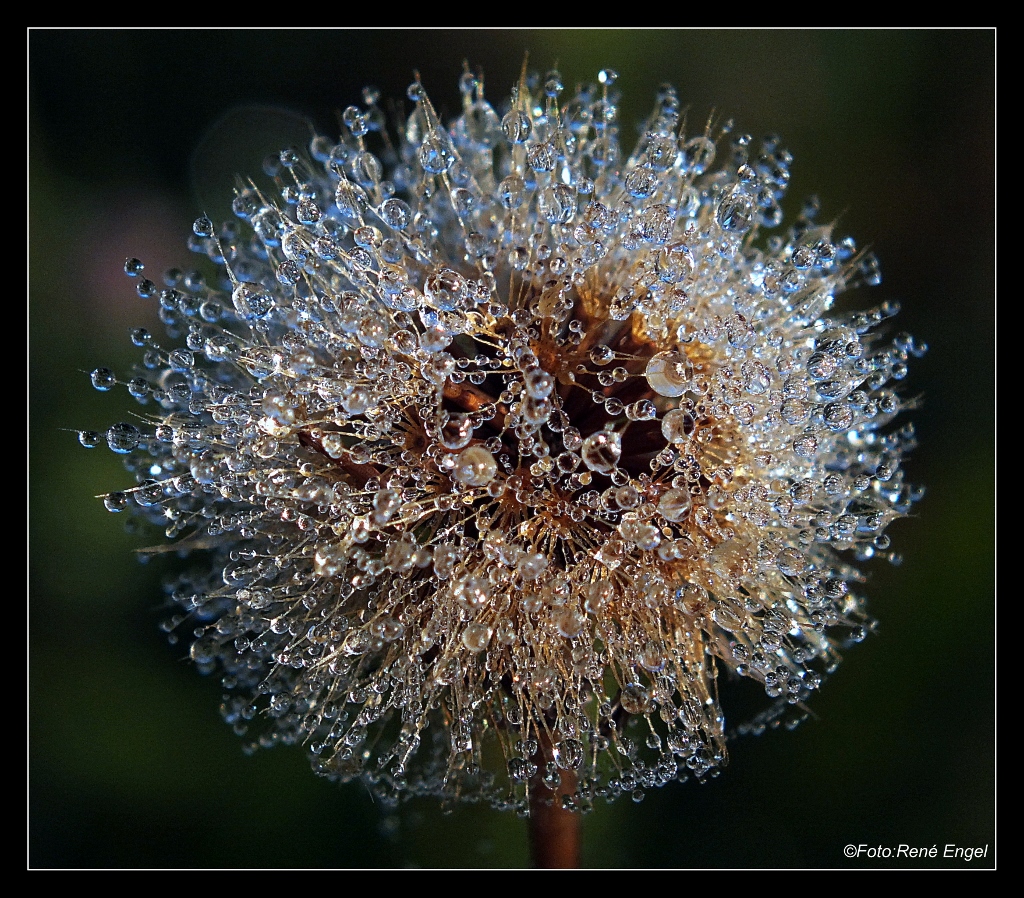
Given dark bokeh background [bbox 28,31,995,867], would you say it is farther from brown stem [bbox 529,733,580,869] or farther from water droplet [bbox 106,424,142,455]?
water droplet [bbox 106,424,142,455]

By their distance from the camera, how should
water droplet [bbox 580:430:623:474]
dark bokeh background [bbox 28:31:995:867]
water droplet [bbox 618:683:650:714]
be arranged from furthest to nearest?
dark bokeh background [bbox 28:31:995:867], water droplet [bbox 618:683:650:714], water droplet [bbox 580:430:623:474]

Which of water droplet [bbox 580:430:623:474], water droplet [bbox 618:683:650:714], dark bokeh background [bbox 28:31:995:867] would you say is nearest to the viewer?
water droplet [bbox 580:430:623:474]

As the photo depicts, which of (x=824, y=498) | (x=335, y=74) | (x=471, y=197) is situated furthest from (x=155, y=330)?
(x=824, y=498)

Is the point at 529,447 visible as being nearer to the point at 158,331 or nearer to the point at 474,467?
the point at 474,467

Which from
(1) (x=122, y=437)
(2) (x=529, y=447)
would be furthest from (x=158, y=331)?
(2) (x=529, y=447)

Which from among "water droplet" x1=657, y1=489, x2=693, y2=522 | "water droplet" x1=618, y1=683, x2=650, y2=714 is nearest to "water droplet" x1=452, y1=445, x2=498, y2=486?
"water droplet" x1=657, y1=489, x2=693, y2=522

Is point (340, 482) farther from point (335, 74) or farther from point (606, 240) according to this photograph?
point (335, 74)
